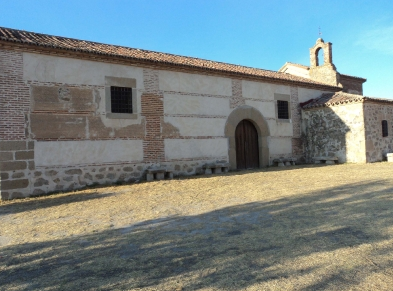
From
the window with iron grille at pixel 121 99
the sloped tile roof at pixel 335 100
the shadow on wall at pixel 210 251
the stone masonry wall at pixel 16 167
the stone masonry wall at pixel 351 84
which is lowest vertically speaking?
the shadow on wall at pixel 210 251

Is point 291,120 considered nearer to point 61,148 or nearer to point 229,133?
point 229,133

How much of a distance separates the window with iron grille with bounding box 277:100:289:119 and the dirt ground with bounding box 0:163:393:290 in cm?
722

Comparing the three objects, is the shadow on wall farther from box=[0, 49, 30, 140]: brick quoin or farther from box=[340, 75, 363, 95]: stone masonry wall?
box=[340, 75, 363, 95]: stone masonry wall

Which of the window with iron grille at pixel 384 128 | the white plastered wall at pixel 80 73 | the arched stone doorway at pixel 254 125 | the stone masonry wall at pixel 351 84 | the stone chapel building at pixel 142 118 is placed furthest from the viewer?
the stone masonry wall at pixel 351 84

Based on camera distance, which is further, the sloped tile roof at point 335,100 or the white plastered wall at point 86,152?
the sloped tile roof at point 335,100

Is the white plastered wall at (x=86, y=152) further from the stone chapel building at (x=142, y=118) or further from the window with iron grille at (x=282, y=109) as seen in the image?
the window with iron grille at (x=282, y=109)

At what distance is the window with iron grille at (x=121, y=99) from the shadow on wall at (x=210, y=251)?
17.3 feet

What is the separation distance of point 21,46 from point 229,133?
23.6 ft

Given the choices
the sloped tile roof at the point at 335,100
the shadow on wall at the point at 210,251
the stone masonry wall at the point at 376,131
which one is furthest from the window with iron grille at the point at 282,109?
the shadow on wall at the point at 210,251

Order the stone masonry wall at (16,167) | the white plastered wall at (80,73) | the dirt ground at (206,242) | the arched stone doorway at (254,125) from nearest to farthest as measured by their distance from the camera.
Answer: the dirt ground at (206,242)
the stone masonry wall at (16,167)
the white plastered wall at (80,73)
the arched stone doorway at (254,125)

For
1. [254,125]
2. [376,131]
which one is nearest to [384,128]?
[376,131]

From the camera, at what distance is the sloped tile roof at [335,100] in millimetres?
12109

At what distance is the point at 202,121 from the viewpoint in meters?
10.5

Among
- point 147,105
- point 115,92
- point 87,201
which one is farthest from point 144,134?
Result: point 87,201
